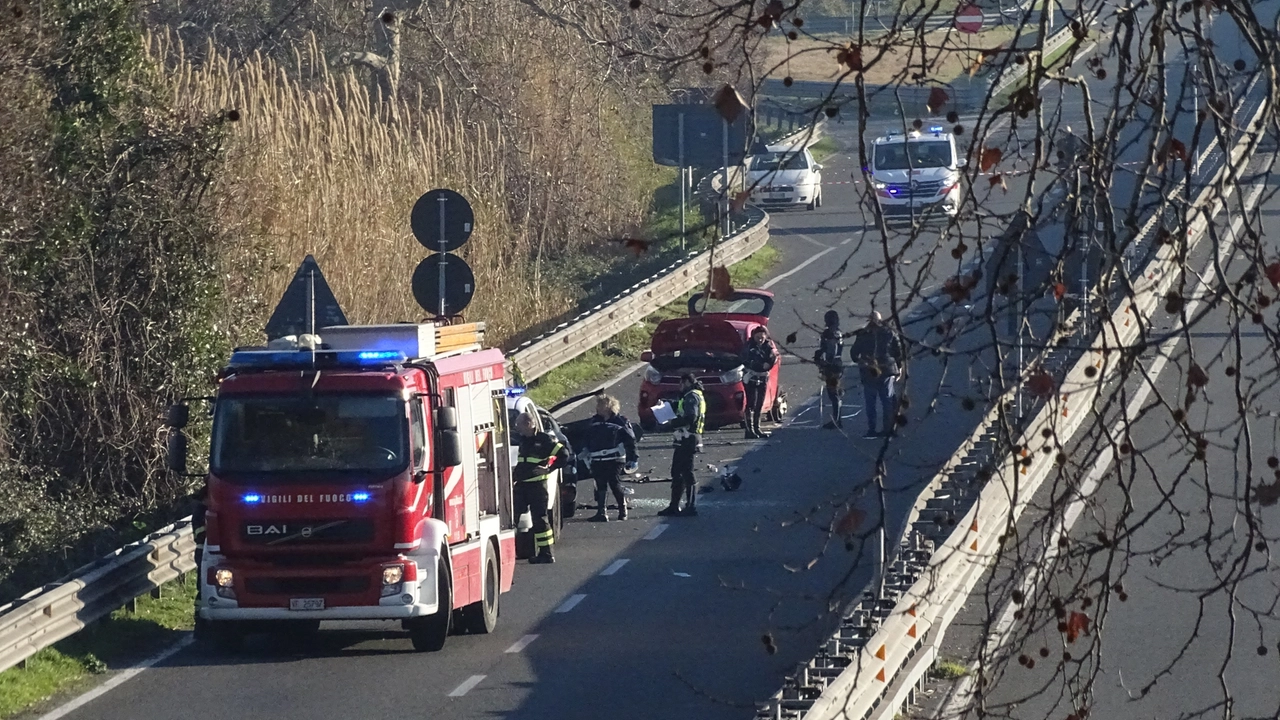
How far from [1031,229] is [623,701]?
28.7 ft

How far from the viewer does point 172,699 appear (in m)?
13.0

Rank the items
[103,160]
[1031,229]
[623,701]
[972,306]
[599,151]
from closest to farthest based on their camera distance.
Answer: [1031,229], [972,306], [623,701], [103,160], [599,151]

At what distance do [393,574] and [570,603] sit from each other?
2675mm

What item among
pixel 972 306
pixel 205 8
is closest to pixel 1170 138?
pixel 972 306

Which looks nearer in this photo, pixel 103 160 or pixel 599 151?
pixel 103 160

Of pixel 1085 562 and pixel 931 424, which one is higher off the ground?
pixel 1085 562

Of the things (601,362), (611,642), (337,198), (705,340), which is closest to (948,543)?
(611,642)

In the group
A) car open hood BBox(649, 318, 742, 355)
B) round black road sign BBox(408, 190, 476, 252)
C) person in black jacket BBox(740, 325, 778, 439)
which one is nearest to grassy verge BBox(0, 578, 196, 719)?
round black road sign BBox(408, 190, 476, 252)

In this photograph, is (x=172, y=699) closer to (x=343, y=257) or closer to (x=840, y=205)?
(x=343, y=257)

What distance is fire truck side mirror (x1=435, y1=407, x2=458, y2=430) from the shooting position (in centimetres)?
1432

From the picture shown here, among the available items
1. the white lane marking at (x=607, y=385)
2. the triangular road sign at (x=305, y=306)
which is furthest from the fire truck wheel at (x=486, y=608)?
the white lane marking at (x=607, y=385)

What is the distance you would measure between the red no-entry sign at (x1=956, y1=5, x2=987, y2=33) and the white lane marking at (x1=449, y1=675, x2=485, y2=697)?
865cm

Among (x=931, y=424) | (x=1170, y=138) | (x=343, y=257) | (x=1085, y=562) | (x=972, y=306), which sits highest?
(x=1170, y=138)

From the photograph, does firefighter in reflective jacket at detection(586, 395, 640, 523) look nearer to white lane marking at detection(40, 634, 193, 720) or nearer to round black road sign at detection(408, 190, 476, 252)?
round black road sign at detection(408, 190, 476, 252)
